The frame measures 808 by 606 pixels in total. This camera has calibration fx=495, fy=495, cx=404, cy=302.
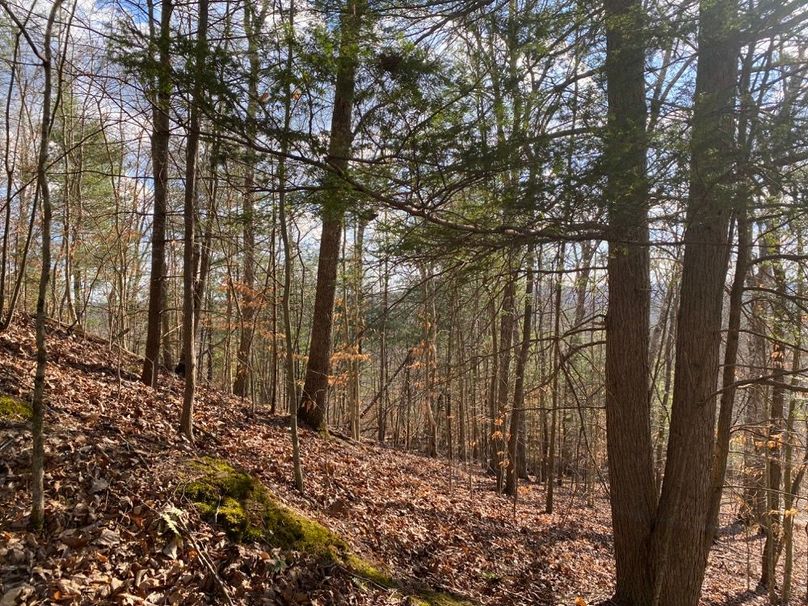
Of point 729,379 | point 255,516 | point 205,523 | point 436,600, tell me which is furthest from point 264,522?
point 729,379

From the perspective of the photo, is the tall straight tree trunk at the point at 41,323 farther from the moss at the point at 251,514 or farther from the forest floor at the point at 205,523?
the moss at the point at 251,514

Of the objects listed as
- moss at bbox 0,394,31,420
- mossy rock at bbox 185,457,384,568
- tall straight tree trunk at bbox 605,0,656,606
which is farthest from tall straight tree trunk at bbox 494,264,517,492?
moss at bbox 0,394,31,420

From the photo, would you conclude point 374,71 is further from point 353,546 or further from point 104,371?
point 104,371

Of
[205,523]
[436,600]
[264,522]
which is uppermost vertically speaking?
[205,523]

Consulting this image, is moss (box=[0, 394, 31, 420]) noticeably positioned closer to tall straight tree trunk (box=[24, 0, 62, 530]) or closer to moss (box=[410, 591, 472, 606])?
tall straight tree trunk (box=[24, 0, 62, 530])

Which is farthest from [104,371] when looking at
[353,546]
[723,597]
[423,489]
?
[723,597]

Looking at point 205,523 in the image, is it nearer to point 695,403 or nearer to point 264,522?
point 264,522

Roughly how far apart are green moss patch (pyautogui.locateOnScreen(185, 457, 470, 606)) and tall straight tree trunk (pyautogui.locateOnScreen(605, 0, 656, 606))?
167 centimetres

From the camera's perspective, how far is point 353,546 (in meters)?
4.78

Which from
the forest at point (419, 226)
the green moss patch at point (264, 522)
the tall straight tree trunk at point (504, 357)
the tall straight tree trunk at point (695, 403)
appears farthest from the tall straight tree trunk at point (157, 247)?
the tall straight tree trunk at point (695, 403)

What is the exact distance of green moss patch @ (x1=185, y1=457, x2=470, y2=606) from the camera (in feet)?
13.2

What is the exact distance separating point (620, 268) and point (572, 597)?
147 inches

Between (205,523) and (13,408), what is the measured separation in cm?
206

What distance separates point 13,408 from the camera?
4.30m
